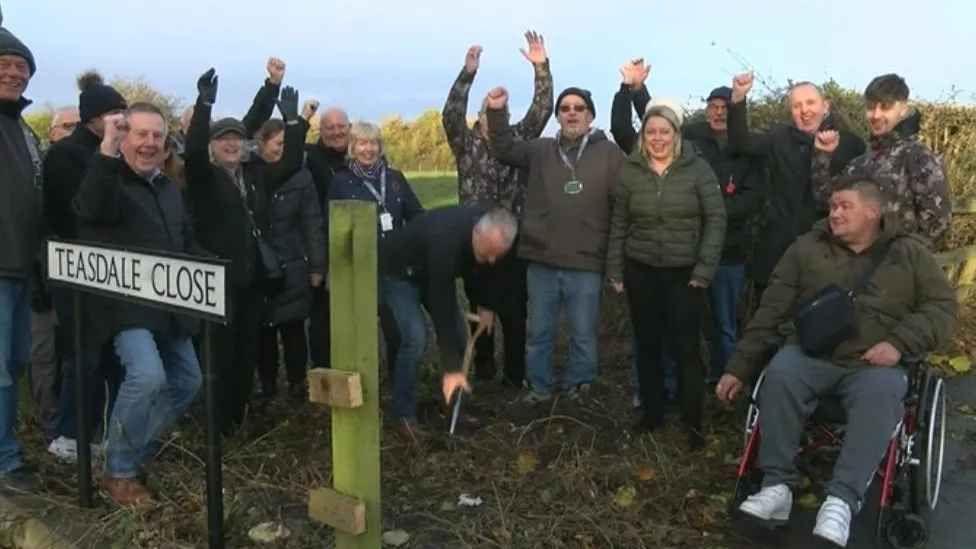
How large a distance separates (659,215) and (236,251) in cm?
231

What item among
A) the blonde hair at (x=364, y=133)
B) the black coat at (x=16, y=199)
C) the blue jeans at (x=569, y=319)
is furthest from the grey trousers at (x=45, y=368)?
the blue jeans at (x=569, y=319)

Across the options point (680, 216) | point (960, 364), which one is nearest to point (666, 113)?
point (680, 216)

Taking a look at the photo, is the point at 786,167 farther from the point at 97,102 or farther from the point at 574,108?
the point at 97,102

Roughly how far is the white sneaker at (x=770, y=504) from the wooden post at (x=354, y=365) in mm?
1604

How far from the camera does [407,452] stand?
5.23 metres

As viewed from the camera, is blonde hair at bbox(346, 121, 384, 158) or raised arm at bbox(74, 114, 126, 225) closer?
raised arm at bbox(74, 114, 126, 225)

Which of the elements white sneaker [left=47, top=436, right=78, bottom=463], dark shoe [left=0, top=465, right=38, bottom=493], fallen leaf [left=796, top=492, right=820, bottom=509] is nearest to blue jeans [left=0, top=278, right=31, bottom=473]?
dark shoe [left=0, top=465, right=38, bottom=493]

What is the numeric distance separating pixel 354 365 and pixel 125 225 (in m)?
1.54

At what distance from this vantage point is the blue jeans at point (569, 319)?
5.88 m

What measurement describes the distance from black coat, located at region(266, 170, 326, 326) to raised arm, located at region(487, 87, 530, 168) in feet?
3.84

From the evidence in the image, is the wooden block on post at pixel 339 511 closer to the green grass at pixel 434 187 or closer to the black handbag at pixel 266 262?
the black handbag at pixel 266 262

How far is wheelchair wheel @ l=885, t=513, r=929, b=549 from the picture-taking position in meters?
4.02

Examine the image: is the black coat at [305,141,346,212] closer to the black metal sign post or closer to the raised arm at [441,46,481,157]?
the raised arm at [441,46,481,157]

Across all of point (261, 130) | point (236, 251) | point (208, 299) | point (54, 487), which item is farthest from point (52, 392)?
point (208, 299)
